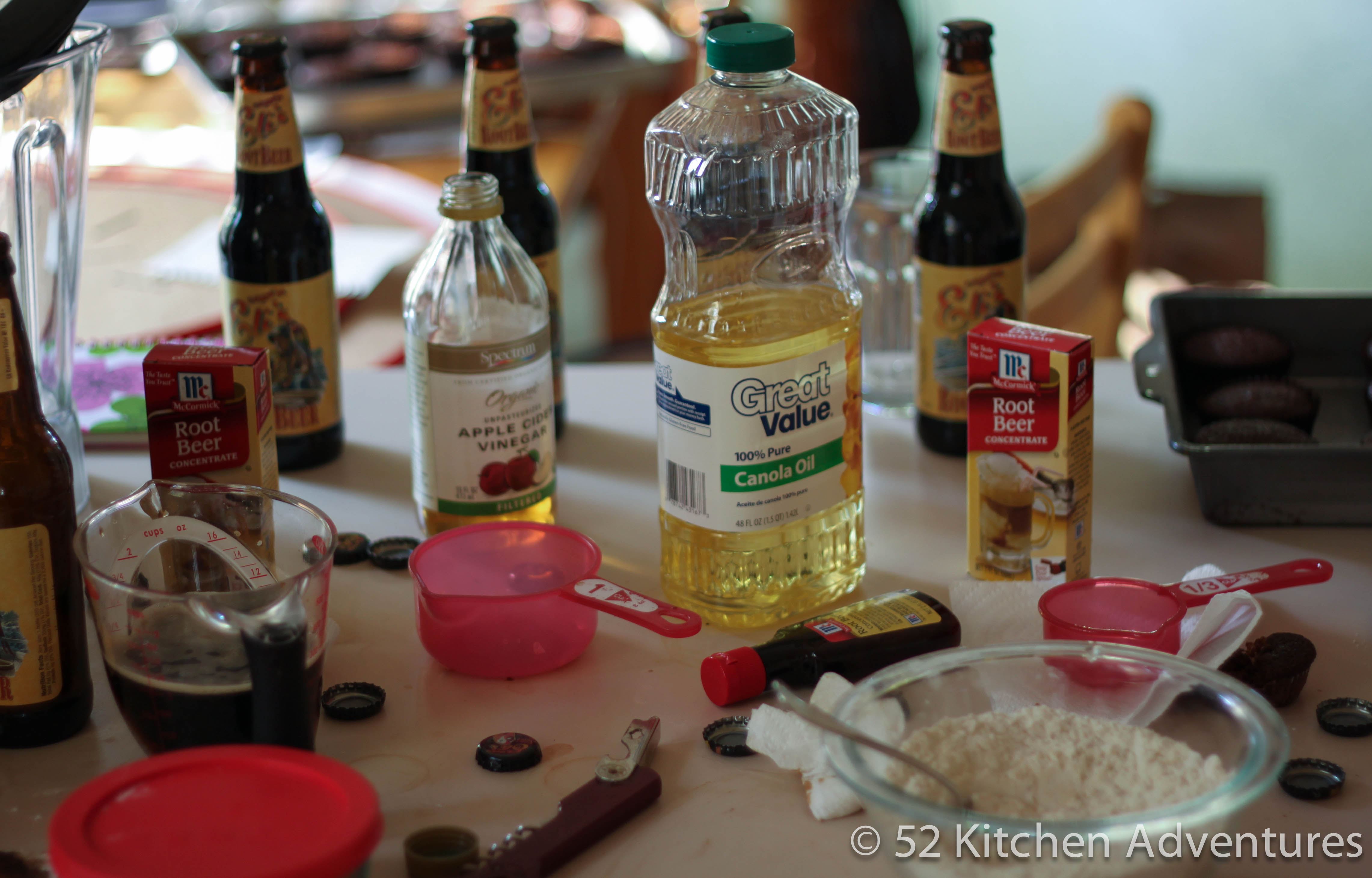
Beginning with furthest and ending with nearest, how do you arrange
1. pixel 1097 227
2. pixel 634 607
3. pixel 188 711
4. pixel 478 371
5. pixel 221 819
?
pixel 1097 227, pixel 478 371, pixel 634 607, pixel 188 711, pixel 221 819

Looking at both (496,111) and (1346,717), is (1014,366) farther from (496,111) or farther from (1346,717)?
(496,111)

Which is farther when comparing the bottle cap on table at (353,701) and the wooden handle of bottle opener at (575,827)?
the bottle cap on table at (353,701)

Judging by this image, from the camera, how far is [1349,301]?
47.8 inches

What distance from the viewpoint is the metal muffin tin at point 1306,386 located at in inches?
37.8

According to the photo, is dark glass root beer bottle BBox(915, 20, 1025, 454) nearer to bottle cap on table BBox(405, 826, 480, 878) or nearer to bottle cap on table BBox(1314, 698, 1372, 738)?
bottle cap on table BBox(1314, 698, 1372, 738)

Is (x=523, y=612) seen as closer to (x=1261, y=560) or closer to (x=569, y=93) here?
(x=1261, y=560)

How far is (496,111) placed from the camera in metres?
1.12

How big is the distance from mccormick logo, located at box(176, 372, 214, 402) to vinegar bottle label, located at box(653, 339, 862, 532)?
29cm

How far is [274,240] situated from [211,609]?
0.51 metres

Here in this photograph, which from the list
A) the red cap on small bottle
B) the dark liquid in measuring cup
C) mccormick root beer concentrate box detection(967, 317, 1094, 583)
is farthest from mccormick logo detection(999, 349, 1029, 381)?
the dark liquid in measuring cup

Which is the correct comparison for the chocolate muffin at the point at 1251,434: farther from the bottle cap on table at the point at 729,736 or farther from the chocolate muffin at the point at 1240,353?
the bottle cap on table at the point at 729,736

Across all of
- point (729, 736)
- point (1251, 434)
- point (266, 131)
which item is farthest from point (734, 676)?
point (266, 131)

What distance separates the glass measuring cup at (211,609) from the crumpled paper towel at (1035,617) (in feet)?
1.34

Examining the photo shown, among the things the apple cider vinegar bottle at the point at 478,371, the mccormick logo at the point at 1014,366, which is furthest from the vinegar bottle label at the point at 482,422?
the mccormick logo at the point at 1014,366
